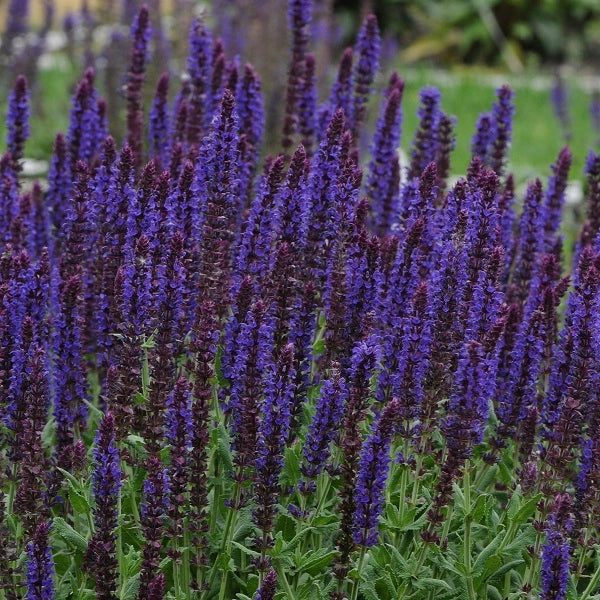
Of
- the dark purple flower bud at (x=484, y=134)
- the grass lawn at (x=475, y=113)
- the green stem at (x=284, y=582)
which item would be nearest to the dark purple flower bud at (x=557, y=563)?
the green stem at (x=284, y=582)

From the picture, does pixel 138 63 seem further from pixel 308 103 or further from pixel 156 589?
pixel 156 589

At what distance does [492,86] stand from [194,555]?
42.5 feet

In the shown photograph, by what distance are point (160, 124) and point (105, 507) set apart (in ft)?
8.75

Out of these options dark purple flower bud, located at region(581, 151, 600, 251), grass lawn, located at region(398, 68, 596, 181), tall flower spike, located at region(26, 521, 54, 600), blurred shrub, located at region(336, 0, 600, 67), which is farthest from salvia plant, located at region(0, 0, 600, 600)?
blurred shrub, located at region(336, 0, 600, 67)

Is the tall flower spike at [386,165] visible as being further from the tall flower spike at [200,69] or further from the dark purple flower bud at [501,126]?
the tall flower spike at [200,69]

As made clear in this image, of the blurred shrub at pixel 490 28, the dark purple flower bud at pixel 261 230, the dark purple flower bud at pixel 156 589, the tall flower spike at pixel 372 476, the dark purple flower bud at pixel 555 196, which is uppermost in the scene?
the blurred shrub at pixel 490 28

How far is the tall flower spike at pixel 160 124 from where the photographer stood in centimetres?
556

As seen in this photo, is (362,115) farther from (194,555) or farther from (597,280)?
(194,555)

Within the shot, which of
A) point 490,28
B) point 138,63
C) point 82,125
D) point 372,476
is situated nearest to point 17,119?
point 82,125

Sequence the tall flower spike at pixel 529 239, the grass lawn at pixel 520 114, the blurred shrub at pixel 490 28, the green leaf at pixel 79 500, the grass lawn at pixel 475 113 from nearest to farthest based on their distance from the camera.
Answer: the green leaf at pixel 79 500 → the tall flower spike at pixel 529 239 → the grass lawn at pixel 475 113 → the grass lawn at pixel 520 114 → the blurred shrub at pixel 490 28

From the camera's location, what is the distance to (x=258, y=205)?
164 inches

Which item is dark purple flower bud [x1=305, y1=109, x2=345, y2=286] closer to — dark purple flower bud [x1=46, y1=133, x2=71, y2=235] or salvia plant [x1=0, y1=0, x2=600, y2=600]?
salvia plant [x1=0, y1=0, x2=600, y2=600]

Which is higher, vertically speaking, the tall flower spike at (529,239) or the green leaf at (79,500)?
the tall flower spike at (529,239)

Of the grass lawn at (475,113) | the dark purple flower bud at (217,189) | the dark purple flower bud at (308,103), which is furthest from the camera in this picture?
the grass lawn at (475,113)
